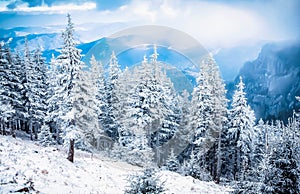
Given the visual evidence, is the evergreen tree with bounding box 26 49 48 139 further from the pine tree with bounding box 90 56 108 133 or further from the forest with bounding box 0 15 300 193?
the pine tree with bounding box 90 56 108 133

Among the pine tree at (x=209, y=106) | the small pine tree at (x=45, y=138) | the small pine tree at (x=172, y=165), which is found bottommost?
the small pine tree at (x=172, y=165)

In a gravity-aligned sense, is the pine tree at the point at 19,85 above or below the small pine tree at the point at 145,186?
above

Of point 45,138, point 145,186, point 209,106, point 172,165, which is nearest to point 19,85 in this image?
point 45,138

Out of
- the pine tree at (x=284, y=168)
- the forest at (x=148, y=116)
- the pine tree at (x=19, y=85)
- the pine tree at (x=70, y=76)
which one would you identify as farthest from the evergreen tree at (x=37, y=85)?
the pine tree at (x=284, y=168)

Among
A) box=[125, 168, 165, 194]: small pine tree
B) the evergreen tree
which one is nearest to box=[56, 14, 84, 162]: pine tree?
box=[125, 168, 165, 194]: small pine tree

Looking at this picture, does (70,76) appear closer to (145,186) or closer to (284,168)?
(145,186)

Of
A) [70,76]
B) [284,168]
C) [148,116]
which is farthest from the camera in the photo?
[148,116]

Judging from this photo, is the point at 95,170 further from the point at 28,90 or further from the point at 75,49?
the point at 28,90

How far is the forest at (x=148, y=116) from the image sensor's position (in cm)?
1178

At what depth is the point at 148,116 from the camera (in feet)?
108

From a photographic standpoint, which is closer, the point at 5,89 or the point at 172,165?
the point at 172,165

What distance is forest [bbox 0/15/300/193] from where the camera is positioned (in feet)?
38.7

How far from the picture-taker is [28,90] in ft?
124

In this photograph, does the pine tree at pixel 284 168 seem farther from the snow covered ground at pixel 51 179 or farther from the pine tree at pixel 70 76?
the pine tree at pixel 70 76
